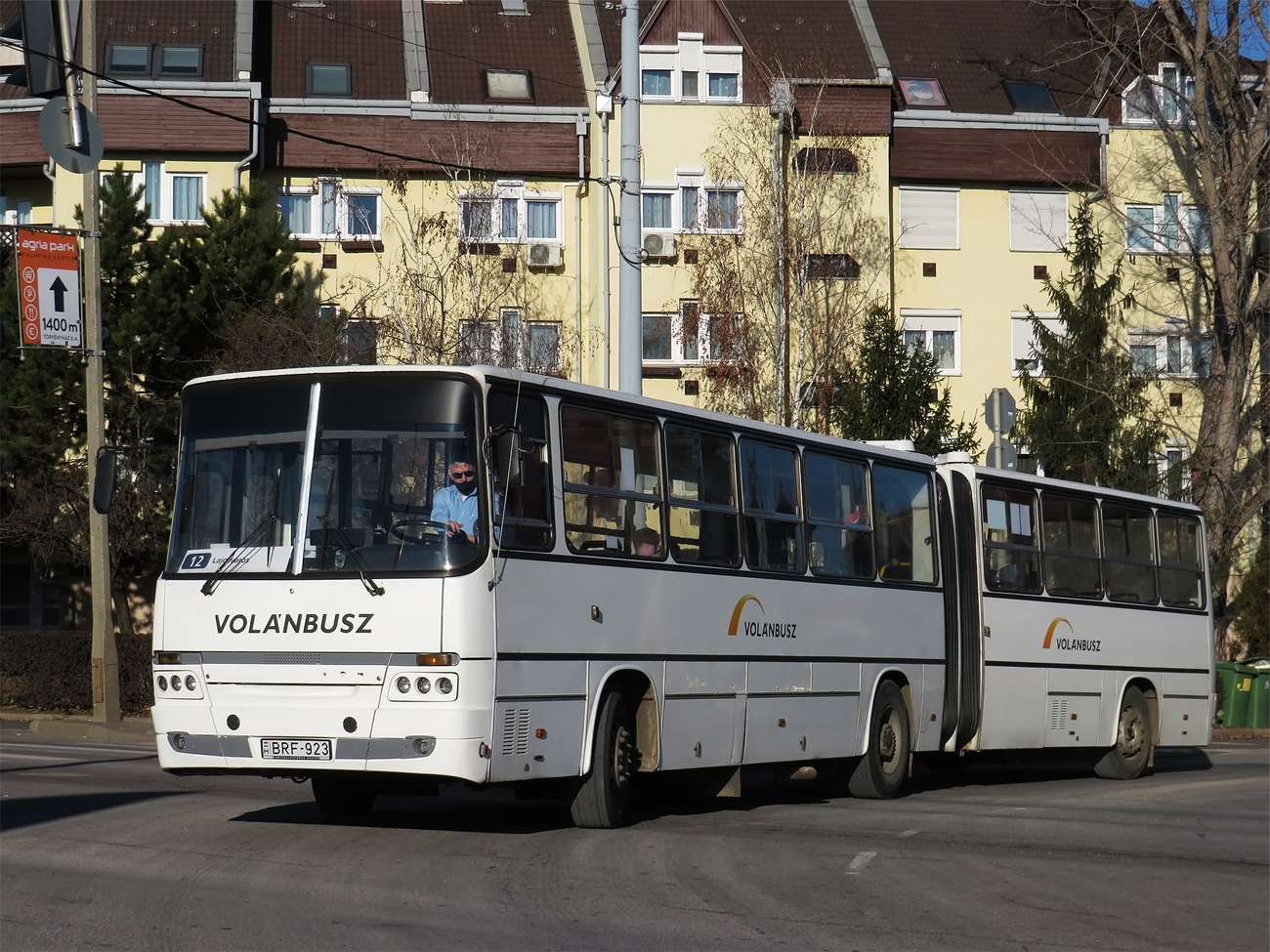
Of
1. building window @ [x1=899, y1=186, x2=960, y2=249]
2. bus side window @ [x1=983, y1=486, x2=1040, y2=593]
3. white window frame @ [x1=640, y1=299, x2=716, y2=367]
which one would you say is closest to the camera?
bus side window @ [x1=983, y1=486, x2=1040, y2=593]

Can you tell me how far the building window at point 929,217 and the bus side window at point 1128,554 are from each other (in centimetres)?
2152

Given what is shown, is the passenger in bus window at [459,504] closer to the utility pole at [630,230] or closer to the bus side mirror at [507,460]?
the bus side mirror at [507,460]

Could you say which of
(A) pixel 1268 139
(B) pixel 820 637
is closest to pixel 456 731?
(B) pixel 820 637

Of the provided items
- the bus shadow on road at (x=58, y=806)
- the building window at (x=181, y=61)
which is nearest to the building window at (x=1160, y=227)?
the building window at (x=181, y=61)

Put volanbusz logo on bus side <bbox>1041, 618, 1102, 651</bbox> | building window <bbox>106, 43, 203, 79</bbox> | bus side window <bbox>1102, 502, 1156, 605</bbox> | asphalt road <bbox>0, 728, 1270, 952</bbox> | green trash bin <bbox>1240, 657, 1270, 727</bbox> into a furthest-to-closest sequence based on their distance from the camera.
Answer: building window <bbox>106, 43, 203, 79</bbox>
green trash bin <bbox>1240, 657, 1270, 727</bbox>
bus side window <bbox>1102, 502, 1156, 605</bbox>
volanbusz logo on bus side <bbox>1041, 618, 1102, 651</bbox>
asphalt road <bbox>0, 728, 1270, 952</bbox>

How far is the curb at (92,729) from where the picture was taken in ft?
74.0

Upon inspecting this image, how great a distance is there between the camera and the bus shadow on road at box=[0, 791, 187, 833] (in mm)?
12242

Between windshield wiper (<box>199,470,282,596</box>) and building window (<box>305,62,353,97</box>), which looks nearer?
windshield wiper (<box>199,470,282,596</box>)

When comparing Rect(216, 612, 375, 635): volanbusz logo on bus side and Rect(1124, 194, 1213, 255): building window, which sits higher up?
Rect(1124, 194, 1213, 255): building window

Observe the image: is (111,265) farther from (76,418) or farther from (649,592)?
(649,592)

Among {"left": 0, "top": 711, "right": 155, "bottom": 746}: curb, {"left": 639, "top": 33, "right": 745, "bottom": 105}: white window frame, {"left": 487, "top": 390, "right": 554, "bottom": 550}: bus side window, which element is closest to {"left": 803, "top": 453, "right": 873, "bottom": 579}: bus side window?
{"left": 487, "top": 390, "right": 554, "bottom": 550}: bus side window

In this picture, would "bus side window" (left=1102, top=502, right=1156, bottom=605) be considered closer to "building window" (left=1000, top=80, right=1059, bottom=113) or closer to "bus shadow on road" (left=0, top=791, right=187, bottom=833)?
"bus shadow on road" (left=0, top=791, right=187, bottom=833)

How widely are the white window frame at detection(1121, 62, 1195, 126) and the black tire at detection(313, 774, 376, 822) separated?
3109cm

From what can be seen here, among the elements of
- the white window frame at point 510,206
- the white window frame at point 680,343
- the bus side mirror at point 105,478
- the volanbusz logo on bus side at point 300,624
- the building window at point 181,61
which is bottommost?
the volanbusz logo on bus side at point 300,624
